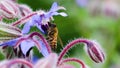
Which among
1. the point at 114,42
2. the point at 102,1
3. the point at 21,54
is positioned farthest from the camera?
the point at 102,1

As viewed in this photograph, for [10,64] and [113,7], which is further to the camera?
[113,7]

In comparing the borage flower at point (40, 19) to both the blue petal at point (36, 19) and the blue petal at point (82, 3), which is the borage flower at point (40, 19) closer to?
the blue petal at point (36, 19)

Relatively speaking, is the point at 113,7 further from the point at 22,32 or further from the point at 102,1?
the point at 22,32

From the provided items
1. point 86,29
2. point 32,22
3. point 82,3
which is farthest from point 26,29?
point 82,3

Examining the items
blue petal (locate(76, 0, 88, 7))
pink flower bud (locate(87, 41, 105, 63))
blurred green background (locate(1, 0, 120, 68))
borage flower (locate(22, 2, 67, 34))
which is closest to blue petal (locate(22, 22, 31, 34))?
borage flower (locate(22, 2, 67, 34))

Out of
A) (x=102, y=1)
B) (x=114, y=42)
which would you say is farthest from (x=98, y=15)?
(x=114, y=42)

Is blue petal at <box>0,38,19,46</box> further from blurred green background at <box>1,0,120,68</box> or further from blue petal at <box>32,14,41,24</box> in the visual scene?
blurred green background at <box>1,0,120,68</box>
